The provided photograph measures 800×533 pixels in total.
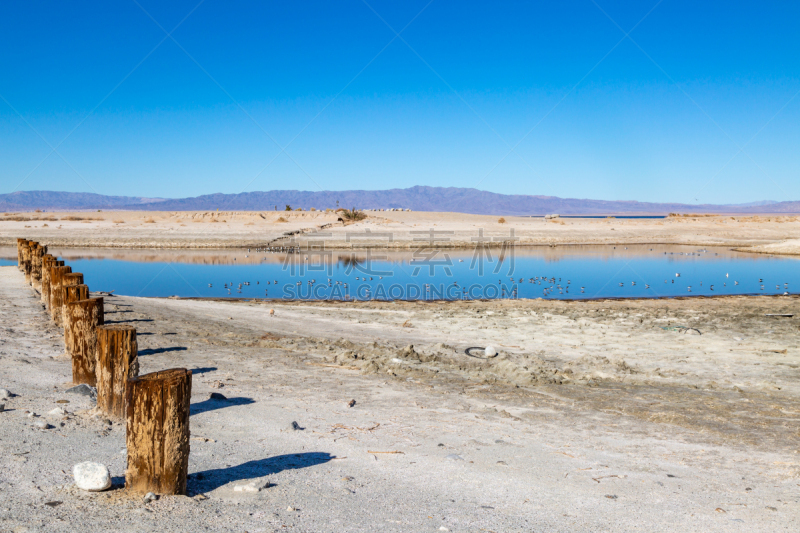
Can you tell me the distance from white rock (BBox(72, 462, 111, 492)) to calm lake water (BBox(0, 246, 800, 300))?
16.1 metres

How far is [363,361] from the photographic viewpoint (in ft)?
31.1

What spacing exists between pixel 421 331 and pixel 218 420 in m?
7.46

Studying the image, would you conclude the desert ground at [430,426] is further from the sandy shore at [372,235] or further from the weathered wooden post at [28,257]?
the sandy shore at [372,235]

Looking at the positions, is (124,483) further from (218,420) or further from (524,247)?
(524,247)

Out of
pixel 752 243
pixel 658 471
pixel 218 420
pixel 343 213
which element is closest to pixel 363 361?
pixel 218 420

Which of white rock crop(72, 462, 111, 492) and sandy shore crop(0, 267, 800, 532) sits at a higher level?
white rock crop(72, 462, 111, 492)

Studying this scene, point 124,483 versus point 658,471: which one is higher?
point 124,483

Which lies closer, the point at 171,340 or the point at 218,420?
the point at 218,420

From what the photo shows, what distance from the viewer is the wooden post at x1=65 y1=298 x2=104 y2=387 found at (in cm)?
680

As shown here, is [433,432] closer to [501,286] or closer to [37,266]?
[37,266]

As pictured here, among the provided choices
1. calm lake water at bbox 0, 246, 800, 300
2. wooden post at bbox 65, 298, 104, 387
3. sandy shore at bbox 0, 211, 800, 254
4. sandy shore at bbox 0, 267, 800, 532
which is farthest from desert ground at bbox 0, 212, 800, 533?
sandy shore at bbox 0, 211, 800, 254

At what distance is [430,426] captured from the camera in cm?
647

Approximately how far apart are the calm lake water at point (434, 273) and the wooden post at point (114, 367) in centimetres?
1425

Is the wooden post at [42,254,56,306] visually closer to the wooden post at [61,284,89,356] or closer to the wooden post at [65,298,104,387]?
the wooden post at [61,284,89,356]
